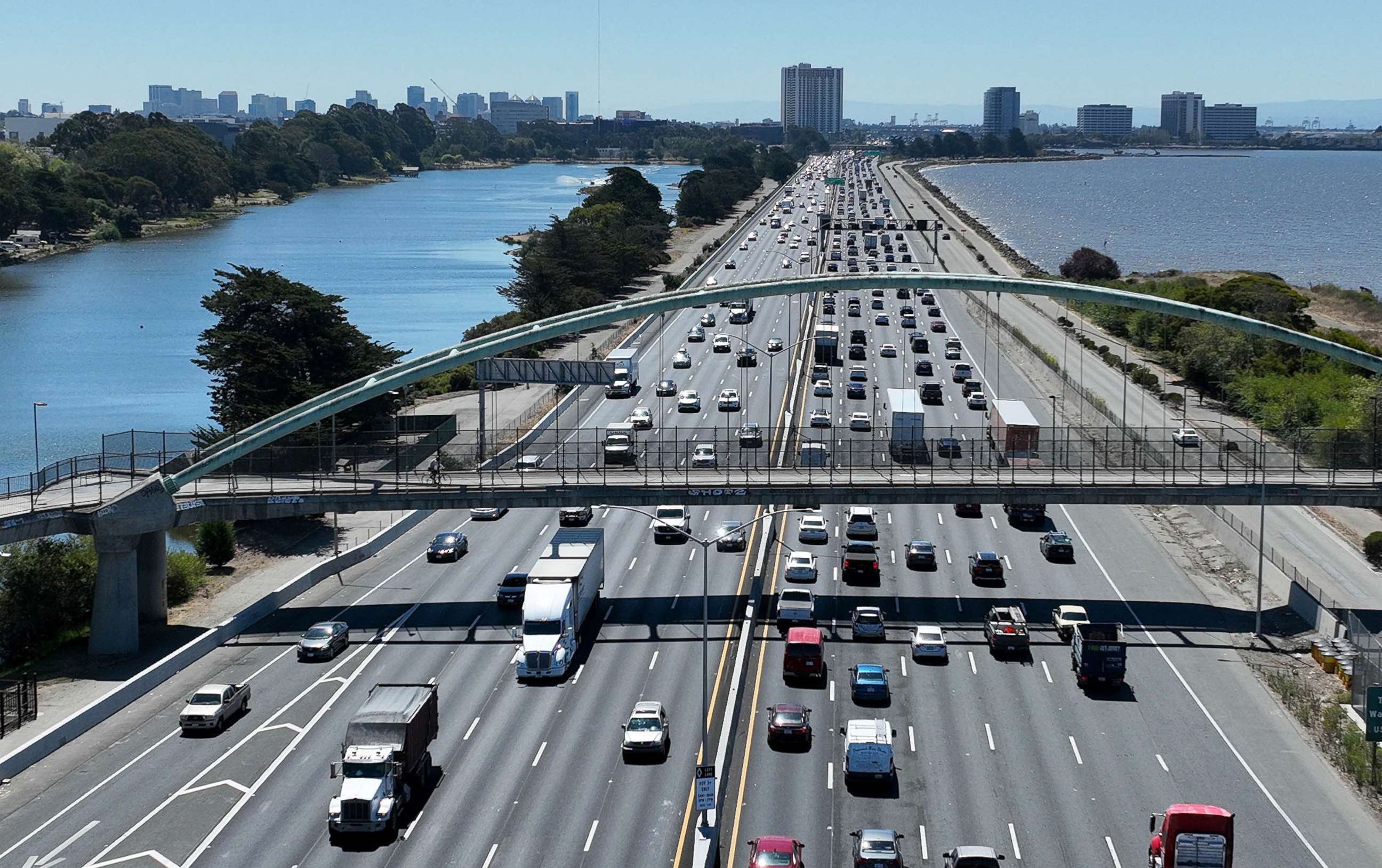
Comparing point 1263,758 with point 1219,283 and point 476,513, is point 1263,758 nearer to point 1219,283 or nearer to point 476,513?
point 476,513

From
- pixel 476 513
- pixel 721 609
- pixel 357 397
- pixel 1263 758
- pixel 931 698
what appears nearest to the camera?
pixel 1263 758

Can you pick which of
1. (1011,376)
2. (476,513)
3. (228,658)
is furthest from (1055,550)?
(1011,376)

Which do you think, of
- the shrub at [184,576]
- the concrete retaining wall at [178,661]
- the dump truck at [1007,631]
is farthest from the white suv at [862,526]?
the shrub at [184,576]

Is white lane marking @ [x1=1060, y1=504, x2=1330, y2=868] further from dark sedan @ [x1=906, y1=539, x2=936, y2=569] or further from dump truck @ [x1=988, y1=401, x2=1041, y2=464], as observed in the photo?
dark sedan @ [x1=906, y1=539, x2=936, y2=569]

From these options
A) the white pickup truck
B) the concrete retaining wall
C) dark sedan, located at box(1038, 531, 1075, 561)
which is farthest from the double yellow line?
the concrete retaining wall

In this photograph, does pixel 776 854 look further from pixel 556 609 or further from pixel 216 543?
pixel 216 543

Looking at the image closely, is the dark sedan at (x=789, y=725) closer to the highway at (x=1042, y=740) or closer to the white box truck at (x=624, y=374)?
the highway at (x=1042, y=740)
